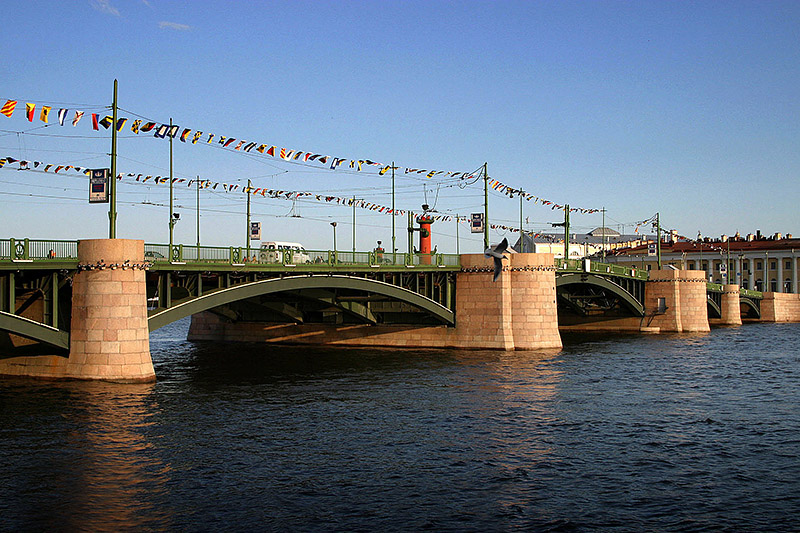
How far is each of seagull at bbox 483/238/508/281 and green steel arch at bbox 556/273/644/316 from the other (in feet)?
26.9

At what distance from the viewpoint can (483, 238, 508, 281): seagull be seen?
2069 inches

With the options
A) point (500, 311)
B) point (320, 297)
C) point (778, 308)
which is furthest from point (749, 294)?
point (320, 297)

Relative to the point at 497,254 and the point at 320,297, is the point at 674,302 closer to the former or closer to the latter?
the point at 497,254

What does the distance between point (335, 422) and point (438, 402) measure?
5.80 metres

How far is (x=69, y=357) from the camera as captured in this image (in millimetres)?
33156

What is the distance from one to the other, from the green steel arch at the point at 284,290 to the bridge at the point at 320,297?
67mm

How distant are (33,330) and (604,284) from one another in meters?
47.6

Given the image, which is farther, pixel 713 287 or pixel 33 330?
pixel 713 287

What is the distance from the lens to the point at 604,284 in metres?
68.1

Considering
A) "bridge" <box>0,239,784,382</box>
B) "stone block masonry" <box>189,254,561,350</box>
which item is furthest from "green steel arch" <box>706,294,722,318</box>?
"stone block masonry" <box>189,254,561,350</box>

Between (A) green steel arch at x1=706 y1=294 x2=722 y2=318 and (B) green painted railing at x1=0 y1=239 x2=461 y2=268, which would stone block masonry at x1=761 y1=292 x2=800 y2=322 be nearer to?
(A) green steel arch at x1=706 y1=294 x2=722 y2=318

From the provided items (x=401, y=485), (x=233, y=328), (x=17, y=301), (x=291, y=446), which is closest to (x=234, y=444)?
(x=291, y=446)

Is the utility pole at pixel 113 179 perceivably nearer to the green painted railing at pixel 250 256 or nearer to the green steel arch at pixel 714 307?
the green painted railing at pixel 250 256

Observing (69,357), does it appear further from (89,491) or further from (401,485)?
(401,485)
